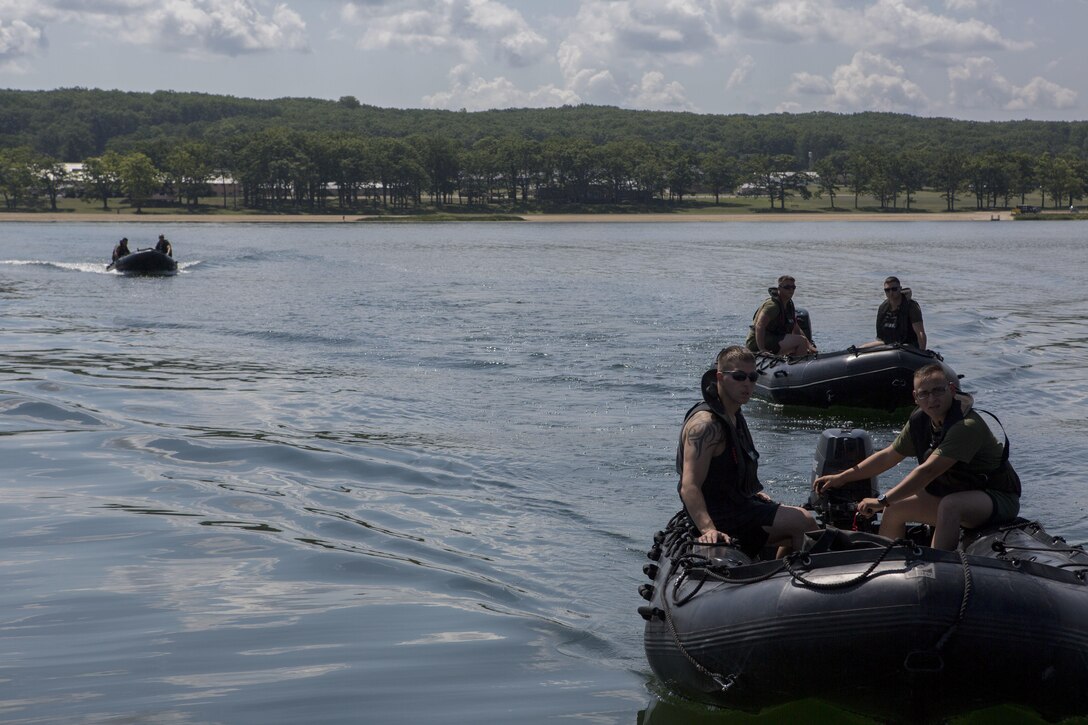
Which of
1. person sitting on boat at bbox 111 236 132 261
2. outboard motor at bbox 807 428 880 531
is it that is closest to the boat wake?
person sitting on boat at bbox 111 236 132 261

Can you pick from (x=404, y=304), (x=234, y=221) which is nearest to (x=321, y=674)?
(x=404, y=304)

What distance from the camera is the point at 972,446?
706 centimetres

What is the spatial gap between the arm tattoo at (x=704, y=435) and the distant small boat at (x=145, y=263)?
33.2 metres

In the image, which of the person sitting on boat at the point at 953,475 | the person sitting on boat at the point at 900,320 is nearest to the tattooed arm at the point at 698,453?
the person sitting on boat at the point at 953,475

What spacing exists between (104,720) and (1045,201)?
A: 474ft

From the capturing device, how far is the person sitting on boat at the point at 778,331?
1584 centimetres

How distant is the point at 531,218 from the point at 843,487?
4124 inches

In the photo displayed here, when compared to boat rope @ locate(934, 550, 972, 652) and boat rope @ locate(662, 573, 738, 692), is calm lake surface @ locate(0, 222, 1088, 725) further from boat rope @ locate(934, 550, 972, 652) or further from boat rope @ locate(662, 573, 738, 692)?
boat rope @ locate(934, 550, 972, 652)

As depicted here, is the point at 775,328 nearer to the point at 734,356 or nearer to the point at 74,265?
the point at 734,356

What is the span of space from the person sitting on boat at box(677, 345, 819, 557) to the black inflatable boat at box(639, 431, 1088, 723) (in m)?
0.88

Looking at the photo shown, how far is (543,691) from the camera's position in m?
7.02

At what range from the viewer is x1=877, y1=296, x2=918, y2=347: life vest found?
15.0m

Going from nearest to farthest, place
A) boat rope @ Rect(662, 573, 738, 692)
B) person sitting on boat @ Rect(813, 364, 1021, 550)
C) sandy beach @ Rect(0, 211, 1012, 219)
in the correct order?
1. boat rope @ Rect(662, 573, 738, 692)
2. person sitting on boat @ Rect(813, 364, 1021, 550)
3. sandy beach @ Rect(0, 211, 1012, 219)

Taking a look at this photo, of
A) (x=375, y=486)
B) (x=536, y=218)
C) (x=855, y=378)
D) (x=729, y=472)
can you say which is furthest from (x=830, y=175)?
(x=729, y=472)
